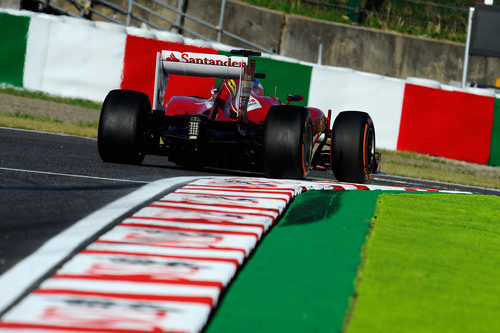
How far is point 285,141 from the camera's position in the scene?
8.06 metres

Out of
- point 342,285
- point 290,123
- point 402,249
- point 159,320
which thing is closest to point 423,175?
point 290,123

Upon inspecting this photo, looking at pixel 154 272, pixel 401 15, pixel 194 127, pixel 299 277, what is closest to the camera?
pixel 154 272

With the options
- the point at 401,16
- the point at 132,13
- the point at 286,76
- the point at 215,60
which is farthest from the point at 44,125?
the point at 401,16

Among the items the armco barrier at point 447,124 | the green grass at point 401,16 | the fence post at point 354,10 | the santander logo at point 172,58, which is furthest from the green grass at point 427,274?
the green grass at point 401,16

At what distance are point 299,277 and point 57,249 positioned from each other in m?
1.16

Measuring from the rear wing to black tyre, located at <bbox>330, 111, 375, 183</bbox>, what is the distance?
95cm

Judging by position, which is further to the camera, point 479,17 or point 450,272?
point 479,17

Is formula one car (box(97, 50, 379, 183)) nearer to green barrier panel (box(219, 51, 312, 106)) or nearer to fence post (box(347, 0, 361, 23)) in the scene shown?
green barrier panel (box(219, 51, 312, 106))

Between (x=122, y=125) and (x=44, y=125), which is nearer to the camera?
(x=122, y=125)

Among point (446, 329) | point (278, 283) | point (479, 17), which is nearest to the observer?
point (446, 329)

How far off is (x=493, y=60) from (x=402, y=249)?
777 inches

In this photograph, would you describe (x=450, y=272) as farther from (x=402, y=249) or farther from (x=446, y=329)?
(x=446, y=329)

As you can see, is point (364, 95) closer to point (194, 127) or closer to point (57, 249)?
point (194, 127)

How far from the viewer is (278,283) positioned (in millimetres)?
4031
